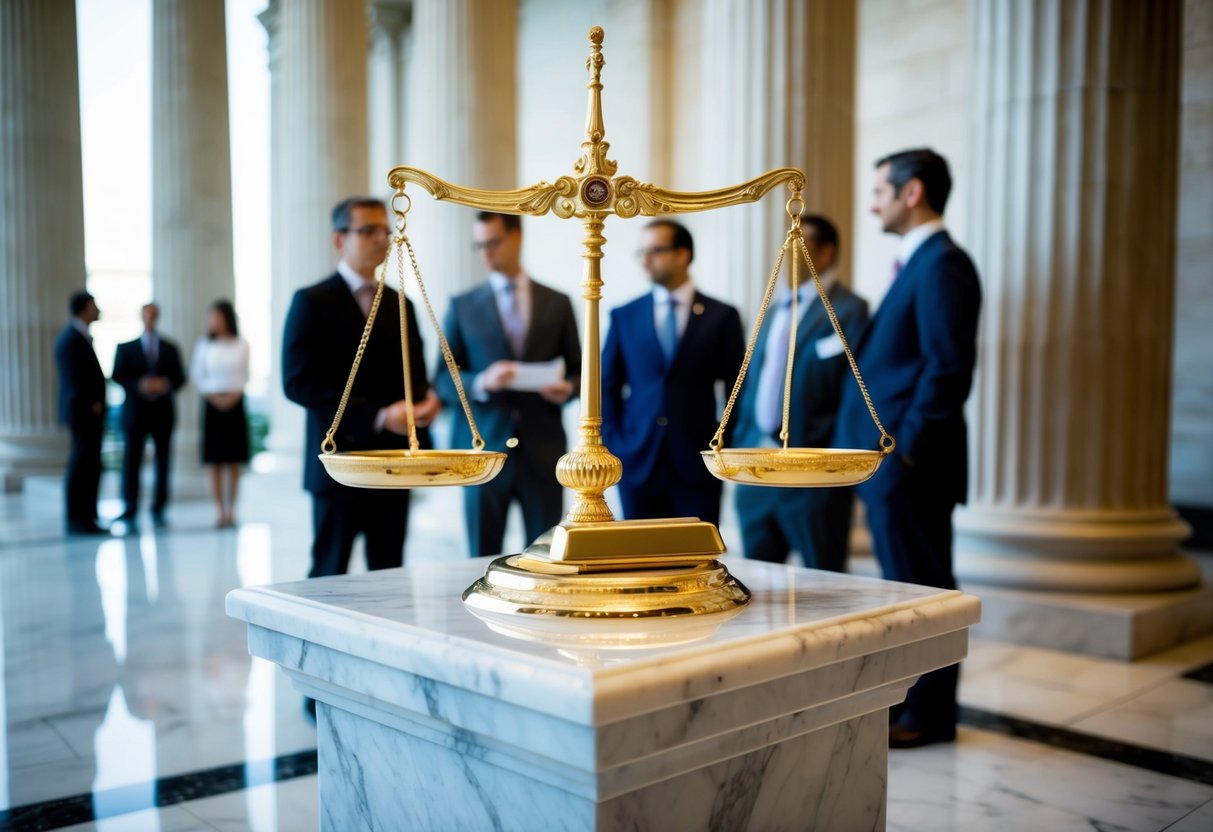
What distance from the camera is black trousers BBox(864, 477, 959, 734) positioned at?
151 inches

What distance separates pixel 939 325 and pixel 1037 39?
2.48 m

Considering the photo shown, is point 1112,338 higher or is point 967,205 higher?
point 967,205

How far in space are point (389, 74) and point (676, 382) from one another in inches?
571

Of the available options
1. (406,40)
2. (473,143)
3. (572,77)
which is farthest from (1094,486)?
(406,40)

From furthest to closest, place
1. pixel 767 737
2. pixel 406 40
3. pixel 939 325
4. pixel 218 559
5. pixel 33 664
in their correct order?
pixel 406 40 < pixel 218 559 < pixel 33 664 < pixel 939 325 < pixel 767 737

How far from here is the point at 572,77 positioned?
48.0 ft

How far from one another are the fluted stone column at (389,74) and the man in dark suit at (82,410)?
8.78m

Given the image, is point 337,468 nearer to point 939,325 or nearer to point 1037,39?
point 939,325

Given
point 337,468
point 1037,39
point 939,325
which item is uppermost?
point 1037,39

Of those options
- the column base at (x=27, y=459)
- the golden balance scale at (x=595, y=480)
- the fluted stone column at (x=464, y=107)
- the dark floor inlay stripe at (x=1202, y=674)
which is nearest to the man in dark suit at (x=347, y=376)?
the golden balance scale at (x=595, y=480)

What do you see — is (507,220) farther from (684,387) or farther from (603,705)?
(603,705)

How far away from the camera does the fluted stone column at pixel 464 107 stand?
9094 millimetres

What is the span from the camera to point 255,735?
13.0ft

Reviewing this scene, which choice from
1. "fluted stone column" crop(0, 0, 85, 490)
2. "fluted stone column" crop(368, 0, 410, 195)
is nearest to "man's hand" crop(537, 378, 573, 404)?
"fluted stone column" crop(0, 0, 85, 490)
